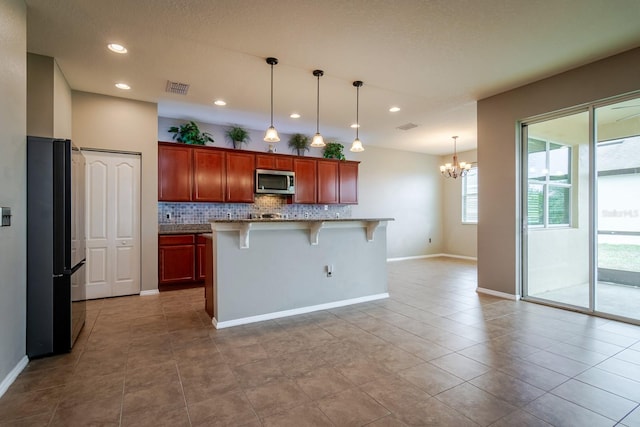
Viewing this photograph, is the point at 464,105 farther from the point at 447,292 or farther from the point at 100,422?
the point at 100,422

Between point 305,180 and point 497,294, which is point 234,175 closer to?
point 305,180

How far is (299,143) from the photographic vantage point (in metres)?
6.60

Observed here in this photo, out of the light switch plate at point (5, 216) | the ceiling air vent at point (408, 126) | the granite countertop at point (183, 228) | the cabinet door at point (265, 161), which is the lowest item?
the granite countertop at point (183, 228)

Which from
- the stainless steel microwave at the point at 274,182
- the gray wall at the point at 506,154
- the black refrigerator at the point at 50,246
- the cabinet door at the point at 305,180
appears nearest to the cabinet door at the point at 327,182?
the cabinet door at the point at 305,180

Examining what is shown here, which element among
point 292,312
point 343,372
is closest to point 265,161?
point 292,312

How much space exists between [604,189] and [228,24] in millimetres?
4488

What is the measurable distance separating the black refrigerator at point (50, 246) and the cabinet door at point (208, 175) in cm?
258

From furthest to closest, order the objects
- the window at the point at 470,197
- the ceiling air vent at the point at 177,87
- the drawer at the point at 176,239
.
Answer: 1. the window at the point at 470,197
2. the drawer at the point at 176,239
3. the ceiling air vent at the point at 177,87

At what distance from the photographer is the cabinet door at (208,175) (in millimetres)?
5367

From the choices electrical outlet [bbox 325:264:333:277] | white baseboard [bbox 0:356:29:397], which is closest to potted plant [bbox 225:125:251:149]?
electrical outlet [bbox 325:264:333:277]

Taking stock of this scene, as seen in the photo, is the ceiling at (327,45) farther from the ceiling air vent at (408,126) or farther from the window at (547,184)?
the ceiling air vent at (408,126)

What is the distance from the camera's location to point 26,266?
2.56 metres

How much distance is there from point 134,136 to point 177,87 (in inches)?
42.7

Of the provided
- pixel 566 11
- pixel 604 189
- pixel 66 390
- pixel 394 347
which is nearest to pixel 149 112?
pixel 66 390
